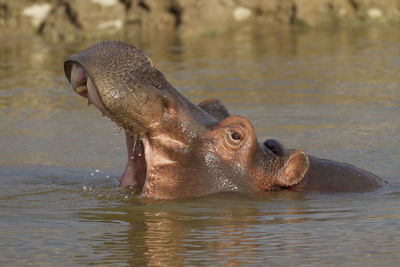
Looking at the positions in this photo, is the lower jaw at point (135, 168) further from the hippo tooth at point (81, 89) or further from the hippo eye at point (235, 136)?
the hippo eye at point (235, 136)

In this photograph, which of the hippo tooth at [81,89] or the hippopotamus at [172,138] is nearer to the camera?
the hippopotamus at [172,138]

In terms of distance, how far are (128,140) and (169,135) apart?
362 millimetres

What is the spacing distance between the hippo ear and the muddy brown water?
0.15 m

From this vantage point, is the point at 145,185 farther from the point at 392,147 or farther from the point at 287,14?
the point at 287,14

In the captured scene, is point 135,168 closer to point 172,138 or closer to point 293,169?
point 172,138

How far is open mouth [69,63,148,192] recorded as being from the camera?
581 cm

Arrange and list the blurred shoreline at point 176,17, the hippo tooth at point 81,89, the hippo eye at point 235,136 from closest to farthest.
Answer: the hippo tooth at point 81,89 < the hippo eye at point 235,136 < the blurred shoreline at point 176,17

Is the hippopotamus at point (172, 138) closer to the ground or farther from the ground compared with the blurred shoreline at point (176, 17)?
closer to the ground

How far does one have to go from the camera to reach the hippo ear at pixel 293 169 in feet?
20.6

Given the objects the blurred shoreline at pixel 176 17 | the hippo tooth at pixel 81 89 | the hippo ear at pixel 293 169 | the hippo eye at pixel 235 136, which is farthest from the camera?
the blurred shoreline at pixel 176 17

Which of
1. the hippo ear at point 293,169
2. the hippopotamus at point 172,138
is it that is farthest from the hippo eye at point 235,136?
the hippo ear at point 293,169

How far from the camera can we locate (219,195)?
627cm

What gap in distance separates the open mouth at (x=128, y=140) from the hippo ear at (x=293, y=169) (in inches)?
39.3

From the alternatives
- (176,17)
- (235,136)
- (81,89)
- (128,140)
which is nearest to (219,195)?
(235,136)
